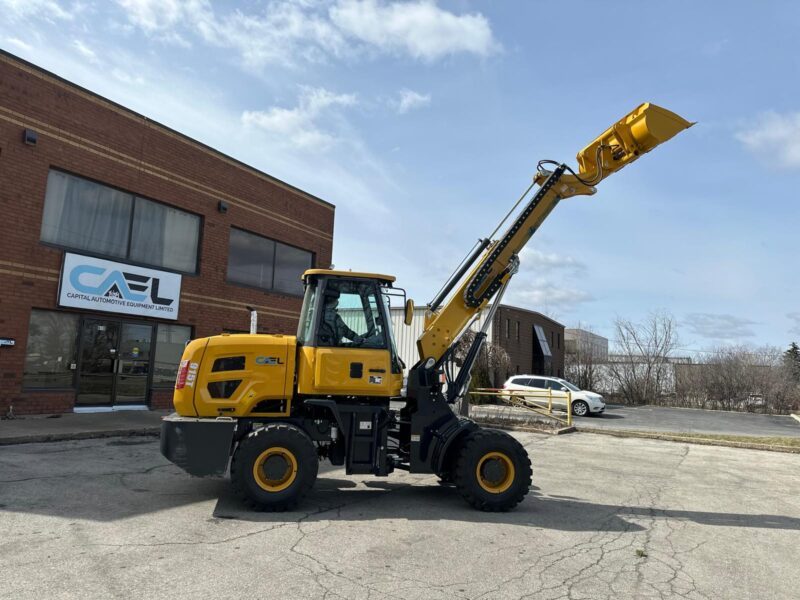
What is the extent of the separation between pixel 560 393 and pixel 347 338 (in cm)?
1992

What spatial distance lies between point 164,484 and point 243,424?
5.46 feet

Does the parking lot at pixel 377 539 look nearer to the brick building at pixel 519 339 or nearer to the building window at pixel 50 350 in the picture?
the building window at pixel 50 350

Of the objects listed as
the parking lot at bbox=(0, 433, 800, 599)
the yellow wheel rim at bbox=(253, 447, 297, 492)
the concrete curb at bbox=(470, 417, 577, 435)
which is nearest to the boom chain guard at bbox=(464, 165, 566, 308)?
the parking lot at bbox=(0, 433, 800, 599)

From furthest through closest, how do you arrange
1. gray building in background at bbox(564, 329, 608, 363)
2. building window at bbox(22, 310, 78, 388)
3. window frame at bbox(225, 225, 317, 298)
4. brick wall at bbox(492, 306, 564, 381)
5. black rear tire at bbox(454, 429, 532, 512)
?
gray building in background at bbox(564, 329, 608, 363) < brick wall at bbox(492, 306, 564, 381) < window frame at bbox(225, 225, 317, 298) < building window at bbox(22, 310, 78, 388) < black rear tire at bbox(454, 429, 532, 512)

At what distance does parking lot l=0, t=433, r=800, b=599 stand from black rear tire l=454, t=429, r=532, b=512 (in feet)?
0.59

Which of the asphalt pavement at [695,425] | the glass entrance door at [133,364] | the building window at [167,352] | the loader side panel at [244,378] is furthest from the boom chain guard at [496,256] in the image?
the asphalt pavement at [695,425]

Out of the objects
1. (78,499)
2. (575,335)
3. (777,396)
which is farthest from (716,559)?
(575,335)

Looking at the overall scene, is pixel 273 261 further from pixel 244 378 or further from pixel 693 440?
pixel 693 440

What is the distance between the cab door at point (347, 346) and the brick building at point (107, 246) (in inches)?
344

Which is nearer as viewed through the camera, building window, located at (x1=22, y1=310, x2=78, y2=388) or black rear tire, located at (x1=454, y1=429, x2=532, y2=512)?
black rear tire, located at (x1=454, y1=429, x2=532, y2=512)

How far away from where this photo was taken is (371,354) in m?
6.82

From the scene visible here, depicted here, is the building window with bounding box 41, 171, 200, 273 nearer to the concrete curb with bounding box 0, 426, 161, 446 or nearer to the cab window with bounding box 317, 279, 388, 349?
the concrete curb with bounding box 0, 426, 161, 446

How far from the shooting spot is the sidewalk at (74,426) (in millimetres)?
10118

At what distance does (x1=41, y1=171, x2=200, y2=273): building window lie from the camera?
42.7 feet
